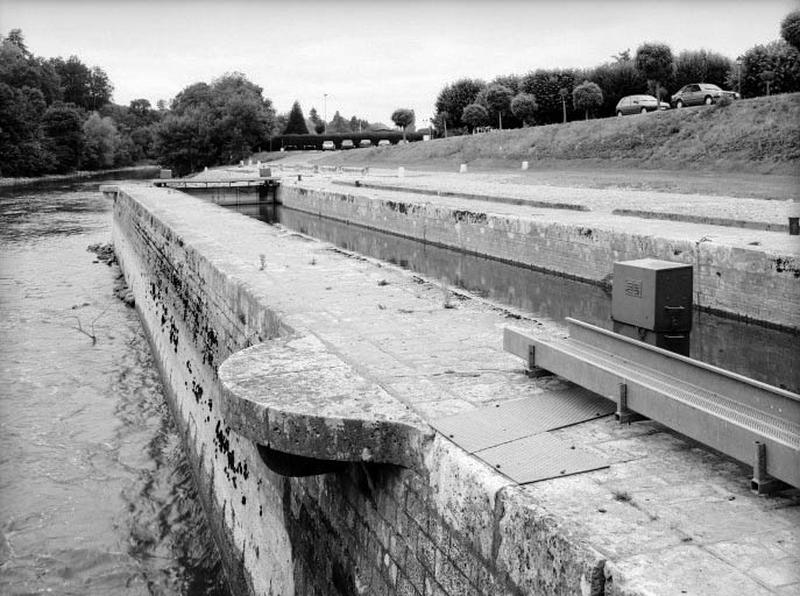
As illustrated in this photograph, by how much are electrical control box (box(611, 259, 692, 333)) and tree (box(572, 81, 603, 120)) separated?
132ft

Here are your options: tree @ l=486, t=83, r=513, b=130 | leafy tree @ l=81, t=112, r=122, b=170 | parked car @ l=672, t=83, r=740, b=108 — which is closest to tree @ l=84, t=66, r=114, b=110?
leafy tree @ l=81, t=112, r=122, b=170

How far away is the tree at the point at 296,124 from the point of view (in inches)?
3615

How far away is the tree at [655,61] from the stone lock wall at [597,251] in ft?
68.8

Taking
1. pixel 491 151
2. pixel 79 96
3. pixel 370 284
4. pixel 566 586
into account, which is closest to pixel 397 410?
pixel 566 586

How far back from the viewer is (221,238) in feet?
41.7

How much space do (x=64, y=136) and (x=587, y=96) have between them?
53516 millimetres

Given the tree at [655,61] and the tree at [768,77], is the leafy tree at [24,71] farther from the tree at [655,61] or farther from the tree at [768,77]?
the tree at [768,77]

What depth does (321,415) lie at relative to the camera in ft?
13.6

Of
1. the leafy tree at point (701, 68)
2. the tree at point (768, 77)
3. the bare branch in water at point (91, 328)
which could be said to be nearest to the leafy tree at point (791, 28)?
the tree at point (768, 77)

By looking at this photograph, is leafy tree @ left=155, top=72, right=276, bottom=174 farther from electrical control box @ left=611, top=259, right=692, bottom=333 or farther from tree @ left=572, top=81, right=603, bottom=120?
electrical control box @ left=611, top=259, right=692, bottom=333

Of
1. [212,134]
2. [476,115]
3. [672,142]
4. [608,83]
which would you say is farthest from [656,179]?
[212,134]

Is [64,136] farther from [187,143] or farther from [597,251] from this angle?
[597,251]

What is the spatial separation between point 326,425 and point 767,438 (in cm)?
188

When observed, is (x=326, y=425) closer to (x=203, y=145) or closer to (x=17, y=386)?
(x=17, y=386)
